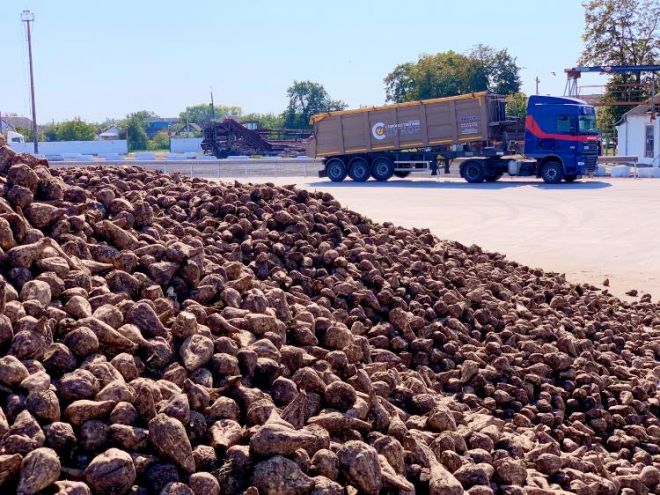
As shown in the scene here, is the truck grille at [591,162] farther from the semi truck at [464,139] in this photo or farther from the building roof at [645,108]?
the building roof at [645,108]

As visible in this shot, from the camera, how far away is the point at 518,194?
24938 millimetres

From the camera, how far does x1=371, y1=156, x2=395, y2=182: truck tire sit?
31.5 m

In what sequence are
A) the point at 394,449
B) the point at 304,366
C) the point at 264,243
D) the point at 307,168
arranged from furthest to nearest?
1. the point at 307,168
2. the point at 264,243
3. the point at 304,366
4. the point at 394,449

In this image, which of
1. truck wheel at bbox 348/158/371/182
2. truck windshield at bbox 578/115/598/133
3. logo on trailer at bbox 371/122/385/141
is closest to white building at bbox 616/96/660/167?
truck windshield at bbox 578/115/598/133

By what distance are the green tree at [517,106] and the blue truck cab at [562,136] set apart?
60.3 feet

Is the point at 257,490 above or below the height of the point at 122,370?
below

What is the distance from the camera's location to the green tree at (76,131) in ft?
237

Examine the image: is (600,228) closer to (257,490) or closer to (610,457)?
(610,457)

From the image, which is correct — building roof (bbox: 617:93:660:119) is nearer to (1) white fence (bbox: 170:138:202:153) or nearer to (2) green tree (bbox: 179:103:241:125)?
(1) white fence (bbox: 170:138:202:153)

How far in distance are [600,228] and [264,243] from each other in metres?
12.2

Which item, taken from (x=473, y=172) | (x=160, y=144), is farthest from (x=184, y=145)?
Result: (x=473, y=172)

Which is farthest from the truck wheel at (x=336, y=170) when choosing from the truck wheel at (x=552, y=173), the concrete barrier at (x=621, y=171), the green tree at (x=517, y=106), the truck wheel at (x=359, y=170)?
the green tree at (x=517, y=106)

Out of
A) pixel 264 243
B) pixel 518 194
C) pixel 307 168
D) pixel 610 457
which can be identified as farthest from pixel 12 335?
pixel 307 168

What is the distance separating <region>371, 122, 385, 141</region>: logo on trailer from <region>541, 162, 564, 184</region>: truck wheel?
20.0 feet
